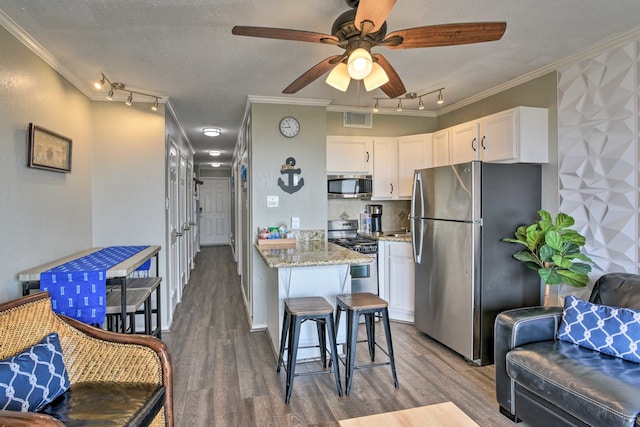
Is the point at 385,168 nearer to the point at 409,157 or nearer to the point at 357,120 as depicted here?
the point at 409,157

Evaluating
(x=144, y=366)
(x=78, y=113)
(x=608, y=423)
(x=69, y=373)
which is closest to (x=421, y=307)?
(x=608, y=423)

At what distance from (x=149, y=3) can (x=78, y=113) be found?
5.93 ft

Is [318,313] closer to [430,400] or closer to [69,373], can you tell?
[430,400]

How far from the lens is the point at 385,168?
441 centimetres

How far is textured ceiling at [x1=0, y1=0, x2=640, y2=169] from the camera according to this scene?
82.7 inches

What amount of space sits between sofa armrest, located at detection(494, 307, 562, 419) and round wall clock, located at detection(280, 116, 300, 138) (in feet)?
8.68

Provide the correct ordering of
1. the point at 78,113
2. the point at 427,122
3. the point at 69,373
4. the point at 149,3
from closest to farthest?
1. the point at 69,373
2. the point at 149,3
3. the point at 78,113
4. the point at 427,122

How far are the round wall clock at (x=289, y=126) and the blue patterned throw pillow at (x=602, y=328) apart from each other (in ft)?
9.36

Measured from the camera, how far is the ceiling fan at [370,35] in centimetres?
160

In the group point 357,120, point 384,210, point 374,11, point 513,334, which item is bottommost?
point 513,334

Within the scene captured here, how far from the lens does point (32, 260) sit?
98.8 inches

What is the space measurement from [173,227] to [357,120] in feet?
8.78

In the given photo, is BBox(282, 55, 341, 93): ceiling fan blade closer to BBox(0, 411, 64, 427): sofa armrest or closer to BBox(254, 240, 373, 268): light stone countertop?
BBox(254, 240, 373, 268): light stone countertop

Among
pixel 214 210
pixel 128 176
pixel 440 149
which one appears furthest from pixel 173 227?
pixel 214 210
